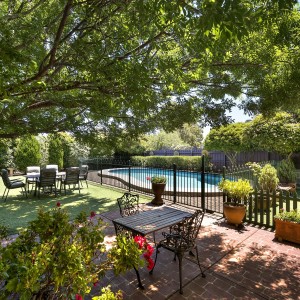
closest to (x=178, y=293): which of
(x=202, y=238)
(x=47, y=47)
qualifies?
(x=202, y=238)

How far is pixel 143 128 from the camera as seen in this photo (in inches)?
191

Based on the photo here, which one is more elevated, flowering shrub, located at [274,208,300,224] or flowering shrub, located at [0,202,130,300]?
flowering shrub, located at [0,202,130,300]

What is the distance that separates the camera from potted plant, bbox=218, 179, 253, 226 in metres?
5.09

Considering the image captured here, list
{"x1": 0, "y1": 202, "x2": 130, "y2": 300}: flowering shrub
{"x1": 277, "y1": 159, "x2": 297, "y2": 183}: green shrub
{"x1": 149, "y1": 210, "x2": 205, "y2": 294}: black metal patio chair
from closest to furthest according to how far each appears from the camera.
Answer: {"x1": 0, "y1": 202, "x2": 130, "y2": 300}: flowering shrub → {"x1": 149, "y1": 210, "x2": 205, "y2": 294}: black metal patio chair → {"x1": 277, "y1": 159, "x2": 297, "y2": 183}: green shrub

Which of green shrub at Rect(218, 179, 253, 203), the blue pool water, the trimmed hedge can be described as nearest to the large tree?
green shrub at Rect(218, 179, 253, 203)

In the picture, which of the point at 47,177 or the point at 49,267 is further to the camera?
the point at 47,177

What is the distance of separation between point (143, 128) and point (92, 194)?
5212mm

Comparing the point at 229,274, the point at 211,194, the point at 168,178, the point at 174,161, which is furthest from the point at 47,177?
the point at 174,161

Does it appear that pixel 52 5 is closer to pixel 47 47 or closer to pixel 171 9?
pixel 47 47

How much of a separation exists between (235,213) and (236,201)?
35 cm

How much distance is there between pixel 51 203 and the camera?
7.45 meters

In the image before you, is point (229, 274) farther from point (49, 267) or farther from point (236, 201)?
point (49, 267)

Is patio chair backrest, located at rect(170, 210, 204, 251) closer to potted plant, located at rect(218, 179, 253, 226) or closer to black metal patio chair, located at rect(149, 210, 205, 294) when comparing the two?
black metal patio chair, located at rect(149, 210, 205, 294)

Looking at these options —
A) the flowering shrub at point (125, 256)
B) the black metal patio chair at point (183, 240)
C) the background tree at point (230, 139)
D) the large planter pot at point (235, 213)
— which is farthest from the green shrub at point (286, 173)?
the flowering shrub at point (125, 256)
